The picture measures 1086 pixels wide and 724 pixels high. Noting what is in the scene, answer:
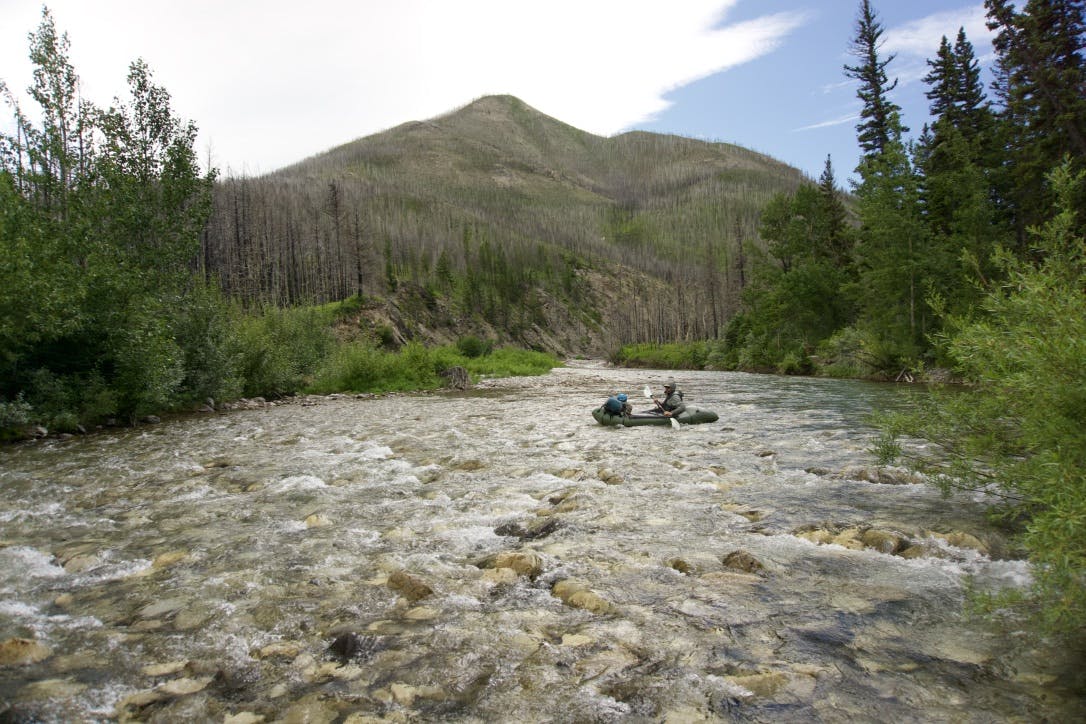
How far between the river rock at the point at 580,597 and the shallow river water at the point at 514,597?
3cm

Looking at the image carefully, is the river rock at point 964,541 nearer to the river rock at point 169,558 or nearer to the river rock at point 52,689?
the river rock at point 52,689

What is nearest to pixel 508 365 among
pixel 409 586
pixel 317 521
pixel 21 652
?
pixel 317 521

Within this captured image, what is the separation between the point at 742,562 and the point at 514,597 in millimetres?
2593

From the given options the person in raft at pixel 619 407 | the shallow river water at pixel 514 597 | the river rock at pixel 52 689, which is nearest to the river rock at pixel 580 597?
the shallow river water at pixel 514 597

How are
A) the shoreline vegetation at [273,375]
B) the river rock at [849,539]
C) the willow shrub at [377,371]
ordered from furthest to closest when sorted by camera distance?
1. the willow shrub at [377,371]
2. the shoreline vegetation at [273,375]
3. the river rock at [849,539]

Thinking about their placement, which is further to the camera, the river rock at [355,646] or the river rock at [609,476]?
the river rock at [609,476]

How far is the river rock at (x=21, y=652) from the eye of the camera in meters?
4.49

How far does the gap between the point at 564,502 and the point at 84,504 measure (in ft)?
26.9

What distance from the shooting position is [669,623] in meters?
5.09

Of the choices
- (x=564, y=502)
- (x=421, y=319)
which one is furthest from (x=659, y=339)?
(x=564, y=502)

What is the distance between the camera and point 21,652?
455 centimetres

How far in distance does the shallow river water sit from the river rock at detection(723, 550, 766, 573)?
3cm

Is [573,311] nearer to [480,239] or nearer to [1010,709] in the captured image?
[480,239]

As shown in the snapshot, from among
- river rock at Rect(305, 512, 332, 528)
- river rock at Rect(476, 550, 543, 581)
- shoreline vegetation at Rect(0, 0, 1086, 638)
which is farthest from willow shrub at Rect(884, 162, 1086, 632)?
river rock at Rect(305, 512, 332, 528)
